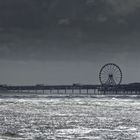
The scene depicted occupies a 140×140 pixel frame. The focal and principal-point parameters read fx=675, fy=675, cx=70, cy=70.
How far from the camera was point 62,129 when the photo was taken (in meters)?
92.8

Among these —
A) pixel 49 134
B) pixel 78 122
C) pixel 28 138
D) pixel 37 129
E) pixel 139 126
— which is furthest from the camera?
pixel 78 122

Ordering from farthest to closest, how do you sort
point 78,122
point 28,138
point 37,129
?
1. point 78,122
2. point 37,129
3. point 28,138

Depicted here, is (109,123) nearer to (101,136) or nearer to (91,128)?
(91,128)

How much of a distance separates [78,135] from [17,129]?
11943 millimetres

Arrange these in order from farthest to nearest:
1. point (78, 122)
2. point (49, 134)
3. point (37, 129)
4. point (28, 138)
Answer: point (78, 122), point (37, 129), point (49, 134), point (28, 138)

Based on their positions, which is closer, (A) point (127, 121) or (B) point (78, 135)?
(B) point (78, 135)

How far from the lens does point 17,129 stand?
91.9m

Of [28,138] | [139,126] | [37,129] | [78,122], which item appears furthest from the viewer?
[78,122]

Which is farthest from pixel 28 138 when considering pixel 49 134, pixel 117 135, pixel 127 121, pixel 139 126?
pixel 127 121

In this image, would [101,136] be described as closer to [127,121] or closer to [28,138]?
[28,138]

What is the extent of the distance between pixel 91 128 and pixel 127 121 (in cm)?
1694

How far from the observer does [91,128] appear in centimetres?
9469

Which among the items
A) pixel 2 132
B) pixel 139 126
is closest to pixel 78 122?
pixel 139 126

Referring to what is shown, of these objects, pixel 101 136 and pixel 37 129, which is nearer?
pixel 101 136
